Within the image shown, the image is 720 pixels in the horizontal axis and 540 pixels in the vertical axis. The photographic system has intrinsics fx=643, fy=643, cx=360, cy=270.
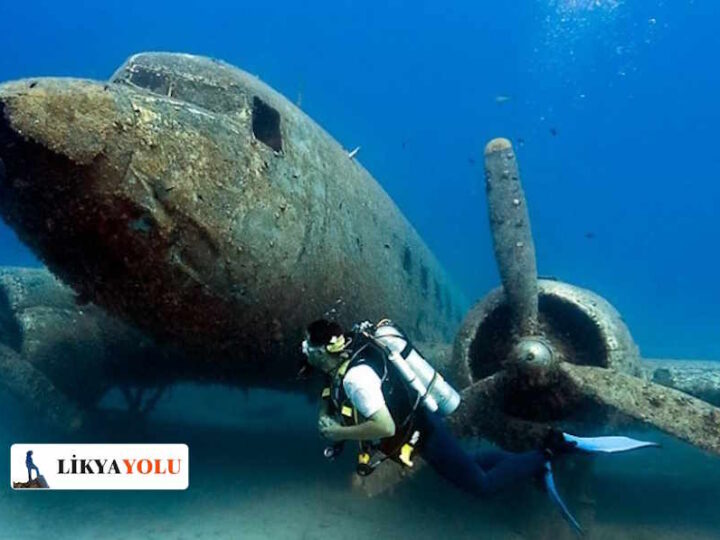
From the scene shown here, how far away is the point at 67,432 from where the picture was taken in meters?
8.77

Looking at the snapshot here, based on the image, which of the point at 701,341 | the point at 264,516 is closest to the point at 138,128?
the point at 264,516

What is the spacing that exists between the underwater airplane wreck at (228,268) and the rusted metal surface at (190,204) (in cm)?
2

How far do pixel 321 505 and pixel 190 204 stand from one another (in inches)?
180

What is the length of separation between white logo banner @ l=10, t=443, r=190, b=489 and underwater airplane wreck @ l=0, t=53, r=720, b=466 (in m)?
1.19

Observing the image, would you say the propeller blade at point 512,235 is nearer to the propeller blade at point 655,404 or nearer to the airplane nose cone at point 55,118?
the propeller blade at point 655,404

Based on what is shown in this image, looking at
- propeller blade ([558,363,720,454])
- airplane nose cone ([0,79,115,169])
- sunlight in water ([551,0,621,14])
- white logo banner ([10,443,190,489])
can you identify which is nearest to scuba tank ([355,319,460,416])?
propeller blade ([558,363,720,454])

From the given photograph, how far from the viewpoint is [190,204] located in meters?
5.54

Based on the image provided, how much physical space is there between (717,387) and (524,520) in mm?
3275

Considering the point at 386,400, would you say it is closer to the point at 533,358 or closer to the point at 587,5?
the point at 533,358

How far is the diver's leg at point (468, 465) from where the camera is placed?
623 centimetres

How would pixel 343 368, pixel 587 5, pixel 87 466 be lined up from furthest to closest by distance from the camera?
pixel 587 5
pixel 87 466
pixel 343 368

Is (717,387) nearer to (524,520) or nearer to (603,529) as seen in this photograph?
(603,529)

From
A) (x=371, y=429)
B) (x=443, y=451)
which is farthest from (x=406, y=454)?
(x=371, y=429)

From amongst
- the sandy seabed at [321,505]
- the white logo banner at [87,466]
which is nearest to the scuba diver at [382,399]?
the sandy seabed at [321,505]
